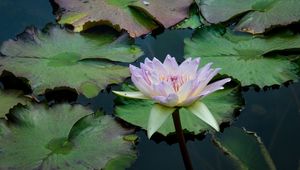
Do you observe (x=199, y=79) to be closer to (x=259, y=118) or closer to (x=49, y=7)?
(x=259, y=118)

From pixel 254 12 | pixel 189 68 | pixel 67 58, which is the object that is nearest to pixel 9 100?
pixel 67 58

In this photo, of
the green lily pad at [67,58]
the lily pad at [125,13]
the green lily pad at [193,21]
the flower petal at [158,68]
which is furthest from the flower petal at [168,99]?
the green lily pad at [193,21]

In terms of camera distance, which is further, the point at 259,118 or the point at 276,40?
the point at 276,40

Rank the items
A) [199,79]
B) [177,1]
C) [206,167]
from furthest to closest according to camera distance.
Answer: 1. [177,1]
2. [206,167]
3. [199,79]

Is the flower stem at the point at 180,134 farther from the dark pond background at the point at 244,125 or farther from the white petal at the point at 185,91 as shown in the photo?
the dark pond background at the point at 244,125

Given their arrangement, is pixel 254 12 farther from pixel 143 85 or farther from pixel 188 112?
pixel 143 85

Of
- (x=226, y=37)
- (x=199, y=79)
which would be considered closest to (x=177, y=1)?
(x=226, y=37)
